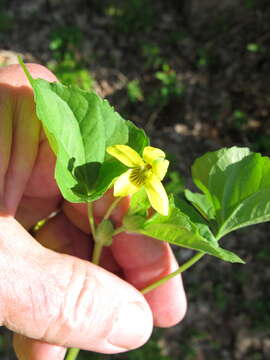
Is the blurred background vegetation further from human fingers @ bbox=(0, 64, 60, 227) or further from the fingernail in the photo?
human fingers @ bbox=(0, 64, 60, 227)

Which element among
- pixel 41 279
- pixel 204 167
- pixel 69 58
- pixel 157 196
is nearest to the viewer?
pixel 157 196

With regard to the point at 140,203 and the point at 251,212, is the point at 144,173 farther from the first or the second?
the point at 251,212

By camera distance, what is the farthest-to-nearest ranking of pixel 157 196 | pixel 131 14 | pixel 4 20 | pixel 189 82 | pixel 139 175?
pixel 131 14 < pixel 189 82 < pixel 4 20 < pixel 139 175 < pixel 157 196

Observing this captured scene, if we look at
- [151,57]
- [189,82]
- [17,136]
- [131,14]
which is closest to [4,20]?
[131,14]

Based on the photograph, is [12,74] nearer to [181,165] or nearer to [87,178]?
[87,178]

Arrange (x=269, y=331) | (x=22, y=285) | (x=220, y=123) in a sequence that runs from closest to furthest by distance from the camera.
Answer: (x=22, y=285) → (x=269, y=331) → (x=220, y=123)

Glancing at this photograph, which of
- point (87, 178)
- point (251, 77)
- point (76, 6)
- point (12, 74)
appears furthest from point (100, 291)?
point (76, 6)

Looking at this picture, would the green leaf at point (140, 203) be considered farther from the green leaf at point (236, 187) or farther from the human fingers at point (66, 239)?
the human fingers at point (66, 239)
